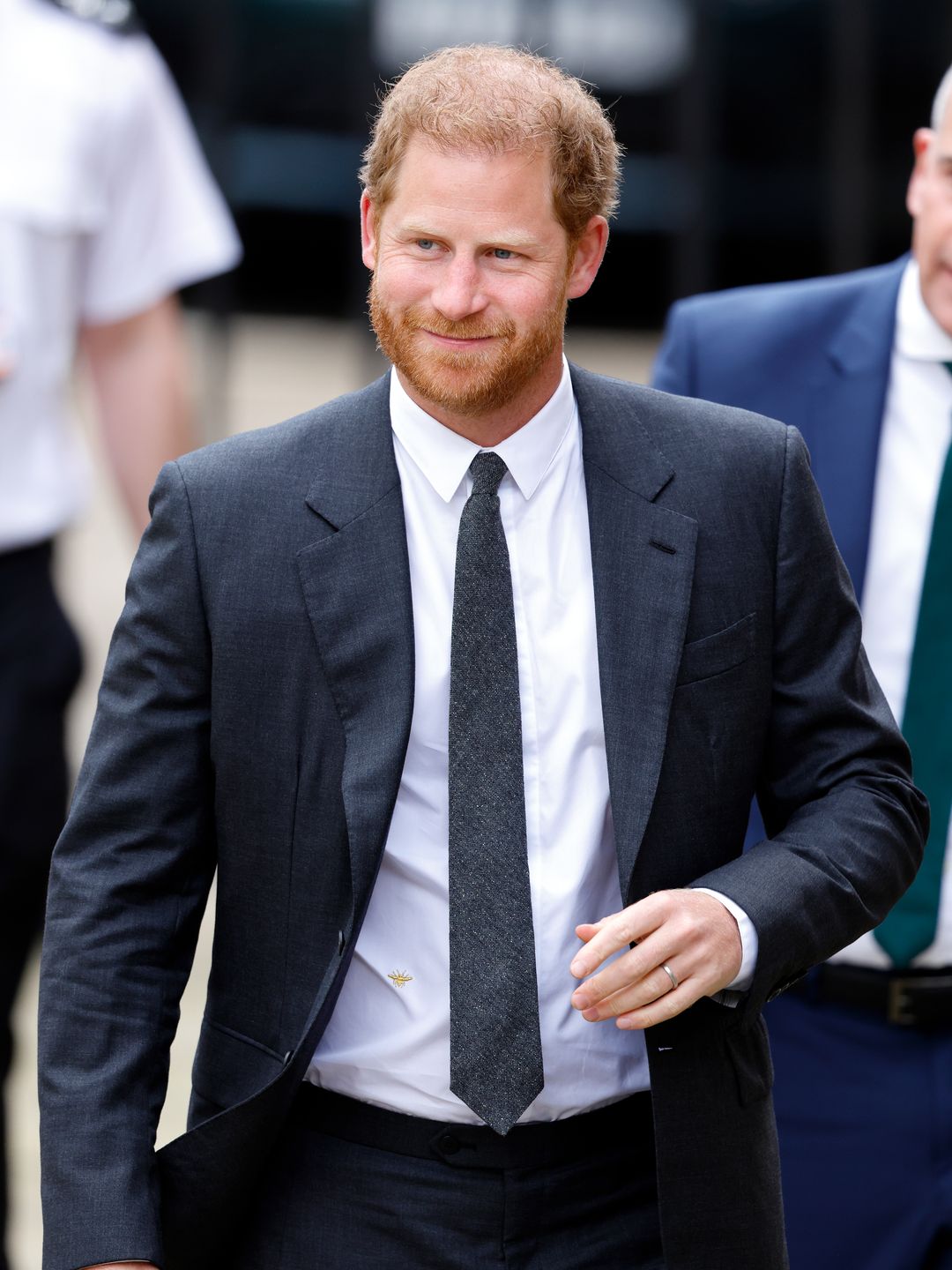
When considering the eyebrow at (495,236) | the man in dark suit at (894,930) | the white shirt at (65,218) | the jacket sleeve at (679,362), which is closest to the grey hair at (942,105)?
the man in dark suit at (894,930)

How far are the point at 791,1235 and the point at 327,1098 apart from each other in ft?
3.37

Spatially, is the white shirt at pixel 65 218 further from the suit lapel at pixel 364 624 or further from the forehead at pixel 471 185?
the forehead at pixel 471 185

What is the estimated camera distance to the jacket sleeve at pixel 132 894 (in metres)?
2.18

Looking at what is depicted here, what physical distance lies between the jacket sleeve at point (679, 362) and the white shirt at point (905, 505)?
1.05 ft

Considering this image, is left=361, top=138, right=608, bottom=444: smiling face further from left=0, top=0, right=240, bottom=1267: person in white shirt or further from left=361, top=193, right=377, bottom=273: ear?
left=0, top=0, right=240, bottom=1267: person in white shirt

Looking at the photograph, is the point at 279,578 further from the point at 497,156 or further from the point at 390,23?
the point at 390,23

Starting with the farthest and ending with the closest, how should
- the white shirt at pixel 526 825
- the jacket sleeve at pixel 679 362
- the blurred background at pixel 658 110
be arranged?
the blurred background at pixel 658 110 → the jacket sleeve at pixel 679 362 → the white shirt at pixel 526 825

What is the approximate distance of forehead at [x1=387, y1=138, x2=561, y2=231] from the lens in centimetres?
218

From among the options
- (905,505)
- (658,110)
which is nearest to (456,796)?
(905,505)

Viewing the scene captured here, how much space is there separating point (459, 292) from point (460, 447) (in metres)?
0.23

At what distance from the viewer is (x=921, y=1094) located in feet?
9.86

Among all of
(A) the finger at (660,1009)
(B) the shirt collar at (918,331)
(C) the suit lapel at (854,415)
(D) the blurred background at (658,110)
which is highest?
(B) the shirt collar at (918,331)

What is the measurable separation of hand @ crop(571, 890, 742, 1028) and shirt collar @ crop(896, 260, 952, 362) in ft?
4.20

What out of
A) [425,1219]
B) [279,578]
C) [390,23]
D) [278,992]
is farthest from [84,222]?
[390,23]
